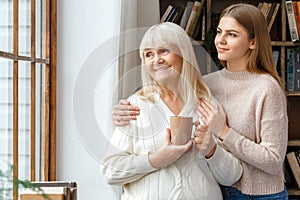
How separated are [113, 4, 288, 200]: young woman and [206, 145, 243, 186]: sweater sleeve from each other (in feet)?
0.12

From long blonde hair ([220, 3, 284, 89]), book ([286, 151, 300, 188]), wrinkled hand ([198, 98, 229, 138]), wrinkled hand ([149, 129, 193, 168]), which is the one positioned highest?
long blonde hair ([220, 3, 284, 89])

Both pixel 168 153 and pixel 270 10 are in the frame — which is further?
pixel 270 10

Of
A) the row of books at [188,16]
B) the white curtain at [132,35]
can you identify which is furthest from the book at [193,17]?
the white curtain at [132,35]

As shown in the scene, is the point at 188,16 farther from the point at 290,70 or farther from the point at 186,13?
the point at 290,70

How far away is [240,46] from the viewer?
7.79 ft

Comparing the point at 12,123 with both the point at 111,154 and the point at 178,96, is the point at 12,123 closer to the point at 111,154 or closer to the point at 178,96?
the point at 111,154

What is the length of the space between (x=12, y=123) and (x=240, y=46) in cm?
81

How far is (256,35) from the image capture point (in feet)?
7.81

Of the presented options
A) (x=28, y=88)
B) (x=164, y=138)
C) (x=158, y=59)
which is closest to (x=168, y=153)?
(x=164, y=138)

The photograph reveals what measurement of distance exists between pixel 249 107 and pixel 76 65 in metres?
0.77

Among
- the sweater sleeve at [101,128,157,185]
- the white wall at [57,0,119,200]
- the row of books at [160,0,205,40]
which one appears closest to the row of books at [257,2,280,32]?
the row of books at [160,0,205,40]

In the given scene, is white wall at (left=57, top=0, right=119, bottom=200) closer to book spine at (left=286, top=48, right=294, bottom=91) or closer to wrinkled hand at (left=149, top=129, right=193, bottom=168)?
wrinkled hand at (left=149, top=129, right=193, bottom=168)

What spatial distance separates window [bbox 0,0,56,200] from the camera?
2.25 m

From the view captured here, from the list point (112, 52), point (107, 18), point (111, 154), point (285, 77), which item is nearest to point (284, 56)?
point (285, 77)
